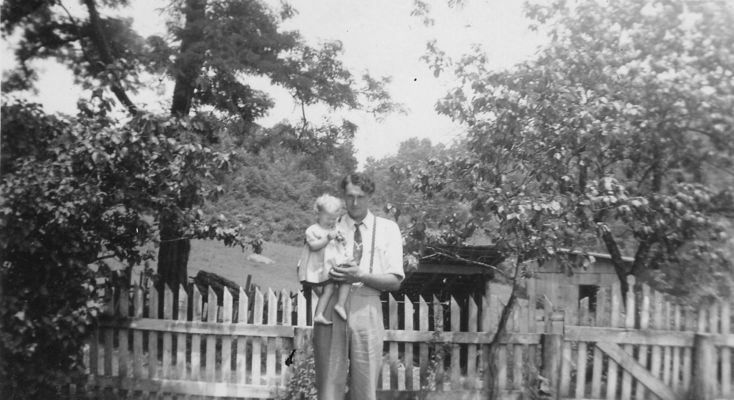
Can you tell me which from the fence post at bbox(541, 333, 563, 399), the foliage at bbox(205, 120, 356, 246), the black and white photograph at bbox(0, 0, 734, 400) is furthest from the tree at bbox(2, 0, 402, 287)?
the fence post at bbox(541, 333, 563, 399)

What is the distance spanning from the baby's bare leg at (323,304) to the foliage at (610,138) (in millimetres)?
1732

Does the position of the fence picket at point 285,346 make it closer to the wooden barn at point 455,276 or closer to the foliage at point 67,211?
the foliage at point 67,211

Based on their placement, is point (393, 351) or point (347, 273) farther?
point (393, 351)

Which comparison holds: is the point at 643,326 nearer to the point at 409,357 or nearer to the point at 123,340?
the point at 409,357

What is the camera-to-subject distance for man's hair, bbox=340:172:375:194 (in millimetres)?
3644

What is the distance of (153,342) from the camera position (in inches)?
215

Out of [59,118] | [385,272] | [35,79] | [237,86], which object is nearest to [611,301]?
[385,272]

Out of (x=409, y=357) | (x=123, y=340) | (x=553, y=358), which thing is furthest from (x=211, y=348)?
(x=553, y=358)

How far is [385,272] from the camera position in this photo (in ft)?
Result: 11.7

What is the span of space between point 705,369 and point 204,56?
863cm

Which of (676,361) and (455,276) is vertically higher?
(455,276)

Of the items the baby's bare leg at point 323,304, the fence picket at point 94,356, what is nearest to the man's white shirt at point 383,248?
the baby's bare leg at point 323,304

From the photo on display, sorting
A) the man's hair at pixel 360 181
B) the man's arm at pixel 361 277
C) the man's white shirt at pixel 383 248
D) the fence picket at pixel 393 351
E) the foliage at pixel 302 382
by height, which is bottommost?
the foliage at pixel 302 382

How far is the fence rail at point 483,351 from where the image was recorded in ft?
17.4
